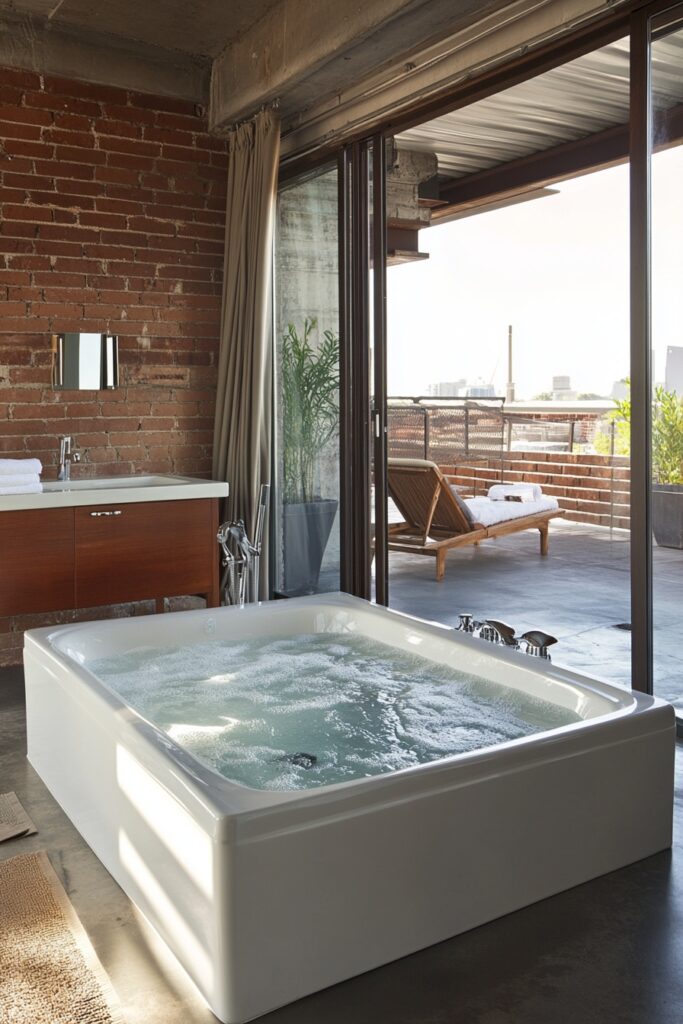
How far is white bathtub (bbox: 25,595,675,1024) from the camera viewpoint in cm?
176

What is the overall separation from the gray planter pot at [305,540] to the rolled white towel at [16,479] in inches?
55.1

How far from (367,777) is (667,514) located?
1.59 m

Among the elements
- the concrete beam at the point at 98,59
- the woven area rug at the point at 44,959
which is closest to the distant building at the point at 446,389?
the concrete beam at the point at 98,59

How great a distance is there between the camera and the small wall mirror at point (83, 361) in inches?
174

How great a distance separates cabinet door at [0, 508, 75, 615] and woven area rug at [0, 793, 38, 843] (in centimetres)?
123

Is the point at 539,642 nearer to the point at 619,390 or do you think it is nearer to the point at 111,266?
the point at 111,266

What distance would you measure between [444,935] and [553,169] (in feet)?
16.2

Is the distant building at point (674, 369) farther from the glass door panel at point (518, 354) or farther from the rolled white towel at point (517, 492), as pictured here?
the rolled white towel at point (517, 492)

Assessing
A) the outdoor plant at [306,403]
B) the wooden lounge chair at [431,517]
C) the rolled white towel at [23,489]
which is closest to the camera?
the rolled white towel at [23,489]

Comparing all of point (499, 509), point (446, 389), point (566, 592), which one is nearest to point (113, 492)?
point (566, 592)

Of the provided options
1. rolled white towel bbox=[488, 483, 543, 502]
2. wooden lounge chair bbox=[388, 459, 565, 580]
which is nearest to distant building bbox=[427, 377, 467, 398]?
rolled white towel bbox=[488, 483, 543, 502]

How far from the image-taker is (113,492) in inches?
159

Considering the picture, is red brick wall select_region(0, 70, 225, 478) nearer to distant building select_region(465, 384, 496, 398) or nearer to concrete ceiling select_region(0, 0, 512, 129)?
concrete ceiling select_region(0, 0, 512, 129)

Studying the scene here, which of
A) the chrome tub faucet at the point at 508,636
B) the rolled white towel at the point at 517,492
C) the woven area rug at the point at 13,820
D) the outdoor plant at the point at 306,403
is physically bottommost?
the woven area rug at the point at 13,820
